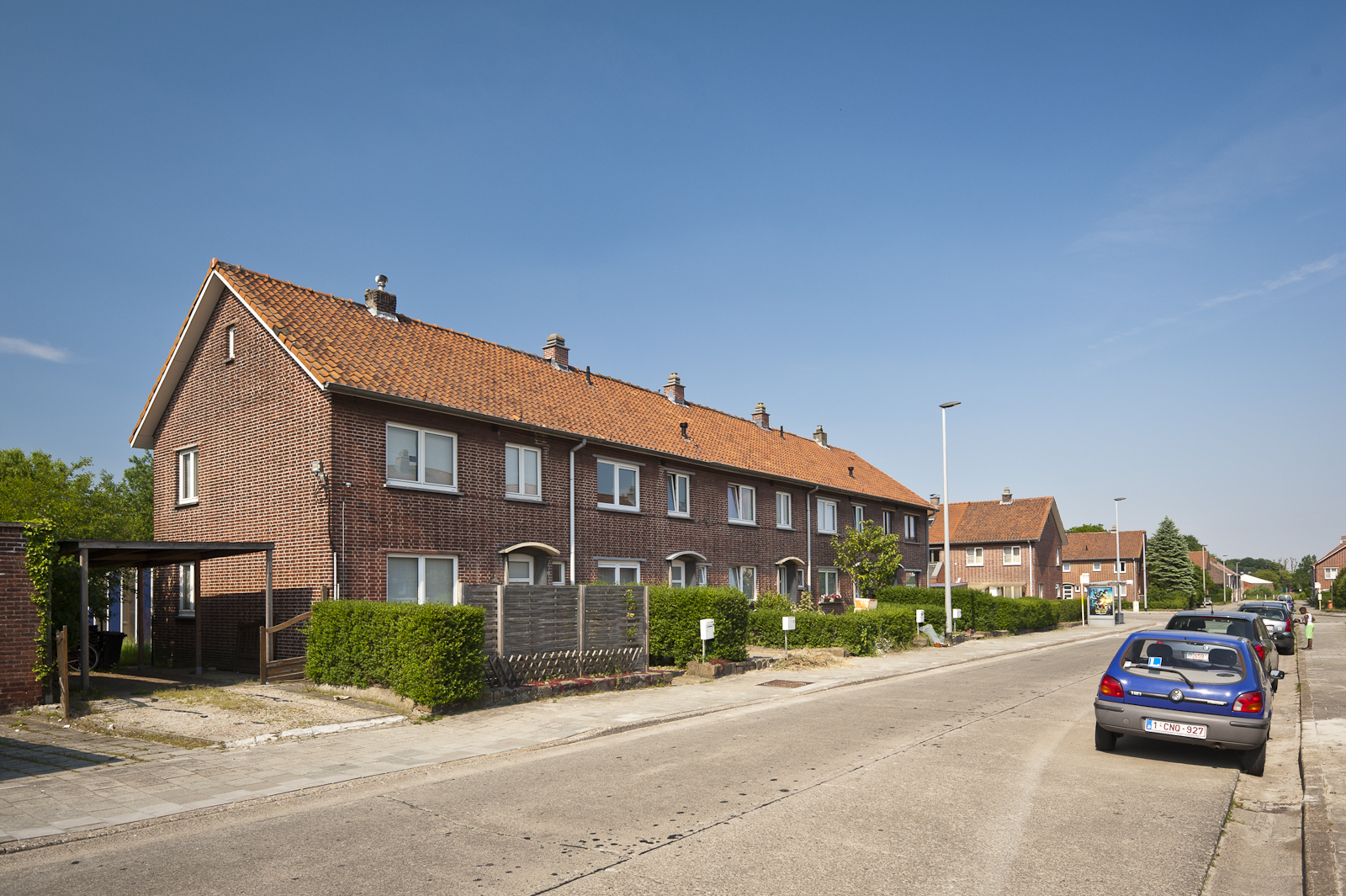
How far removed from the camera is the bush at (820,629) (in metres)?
24.1

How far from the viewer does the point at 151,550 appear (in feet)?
51.1

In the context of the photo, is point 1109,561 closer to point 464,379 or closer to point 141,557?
point 464,379

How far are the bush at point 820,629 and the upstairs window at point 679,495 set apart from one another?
3.56m

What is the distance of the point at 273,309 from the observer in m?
18.7

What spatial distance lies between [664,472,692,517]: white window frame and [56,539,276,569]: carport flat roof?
1141 cm

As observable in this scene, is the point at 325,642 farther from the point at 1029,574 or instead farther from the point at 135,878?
the point at 1029,574

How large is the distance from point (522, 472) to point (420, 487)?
10.3 ft

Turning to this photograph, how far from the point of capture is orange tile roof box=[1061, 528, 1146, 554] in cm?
7925

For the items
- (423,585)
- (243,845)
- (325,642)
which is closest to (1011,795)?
(243,845)

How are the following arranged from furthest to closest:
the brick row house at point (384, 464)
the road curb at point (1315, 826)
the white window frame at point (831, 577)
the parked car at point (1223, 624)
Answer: the white window frame at point (831, 577) → the brick row house at point (384, 464) → the parked car at point (1223, 624) → the road curb at point (1315, 826)

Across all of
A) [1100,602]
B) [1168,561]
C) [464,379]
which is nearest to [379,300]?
[464,379]

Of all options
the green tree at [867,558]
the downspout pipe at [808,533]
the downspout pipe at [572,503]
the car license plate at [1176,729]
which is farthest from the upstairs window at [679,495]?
the car license plate at [1176,729]

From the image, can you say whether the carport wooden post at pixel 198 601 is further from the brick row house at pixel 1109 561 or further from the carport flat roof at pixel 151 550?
the brick row house at pixel 1109 561

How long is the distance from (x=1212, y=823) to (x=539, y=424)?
51.9 ft
